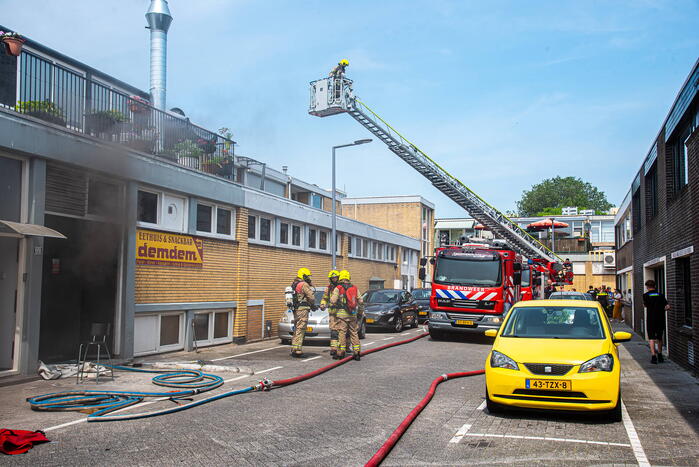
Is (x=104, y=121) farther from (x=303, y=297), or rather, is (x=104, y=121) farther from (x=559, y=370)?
(x=559, y=370)

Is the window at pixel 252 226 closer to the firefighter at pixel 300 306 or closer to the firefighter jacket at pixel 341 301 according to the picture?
the firefighter at pixel 300 306

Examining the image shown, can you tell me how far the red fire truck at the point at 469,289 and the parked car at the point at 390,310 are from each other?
254cm

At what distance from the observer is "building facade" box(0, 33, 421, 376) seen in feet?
33.2

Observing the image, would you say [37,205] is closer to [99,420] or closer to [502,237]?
[99,420]

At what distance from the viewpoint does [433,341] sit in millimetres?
17891

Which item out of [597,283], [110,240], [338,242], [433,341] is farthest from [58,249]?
[597,283]

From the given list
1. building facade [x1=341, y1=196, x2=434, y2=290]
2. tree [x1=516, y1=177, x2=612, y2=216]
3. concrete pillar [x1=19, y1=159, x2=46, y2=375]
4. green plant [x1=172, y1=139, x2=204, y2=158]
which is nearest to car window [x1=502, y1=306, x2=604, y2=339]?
concrete pillar [x1=19, y1=159, x2=46, y2=375]

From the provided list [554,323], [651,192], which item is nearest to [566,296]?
[651,192]

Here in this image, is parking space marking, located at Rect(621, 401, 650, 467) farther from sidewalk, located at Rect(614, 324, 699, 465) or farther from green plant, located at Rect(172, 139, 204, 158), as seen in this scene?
green plant, located at Rect(172, 139, 204, 158)

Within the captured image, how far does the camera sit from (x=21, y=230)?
9227 millimetres

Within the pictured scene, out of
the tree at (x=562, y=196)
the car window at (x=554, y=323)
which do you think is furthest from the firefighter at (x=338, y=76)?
the tree at (x=562, y=196)

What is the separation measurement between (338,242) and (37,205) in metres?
16.2

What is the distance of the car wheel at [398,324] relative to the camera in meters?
21.0

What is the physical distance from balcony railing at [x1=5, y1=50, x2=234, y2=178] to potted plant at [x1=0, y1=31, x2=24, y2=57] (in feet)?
0.90
